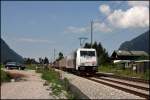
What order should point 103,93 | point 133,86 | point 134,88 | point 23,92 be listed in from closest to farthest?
point 23,92 < point 103,93 < point 134,88 < point 133,86

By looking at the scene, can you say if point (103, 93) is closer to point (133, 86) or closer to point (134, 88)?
point (134, 88)

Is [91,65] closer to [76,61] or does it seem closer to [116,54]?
[76,61]

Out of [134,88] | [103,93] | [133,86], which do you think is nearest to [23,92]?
[103,93]

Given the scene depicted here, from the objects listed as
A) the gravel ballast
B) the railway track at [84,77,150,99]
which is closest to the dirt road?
the gravel ballast

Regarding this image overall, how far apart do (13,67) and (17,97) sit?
42.1m

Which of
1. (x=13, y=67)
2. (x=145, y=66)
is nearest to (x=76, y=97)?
(x=145, y=66)

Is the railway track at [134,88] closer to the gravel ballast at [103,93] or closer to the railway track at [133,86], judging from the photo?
the railway track at [133,86]

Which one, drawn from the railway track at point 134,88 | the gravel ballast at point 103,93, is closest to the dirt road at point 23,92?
the gravel ballast at point 103,93

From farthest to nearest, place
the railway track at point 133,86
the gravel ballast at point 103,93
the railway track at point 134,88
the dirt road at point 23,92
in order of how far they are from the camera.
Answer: the railway track at point 133,86
the railway track at point 134,88
the gravel ballast at point 103,93
the dirt road at point 23,92

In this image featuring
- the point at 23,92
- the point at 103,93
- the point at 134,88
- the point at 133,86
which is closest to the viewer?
the point at 23,92

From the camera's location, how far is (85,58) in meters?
44.8

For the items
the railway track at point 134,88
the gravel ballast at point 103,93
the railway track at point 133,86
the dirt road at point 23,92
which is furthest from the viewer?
the railway track at point 133,86

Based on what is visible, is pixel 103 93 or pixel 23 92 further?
pixel 103 93

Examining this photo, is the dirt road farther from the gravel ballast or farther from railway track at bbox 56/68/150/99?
railway track at bbox 56/68/150/99
